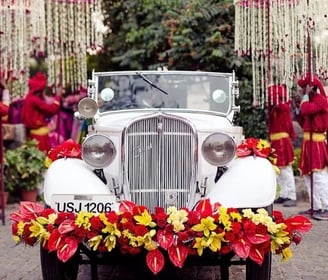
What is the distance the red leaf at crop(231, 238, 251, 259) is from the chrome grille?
783mm

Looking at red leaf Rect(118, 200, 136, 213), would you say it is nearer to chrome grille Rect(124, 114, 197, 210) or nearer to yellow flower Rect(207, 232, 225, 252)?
chrome grille Rect(124, 114, 197, 210)

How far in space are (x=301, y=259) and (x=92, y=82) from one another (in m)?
2.62

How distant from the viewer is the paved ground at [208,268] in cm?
592

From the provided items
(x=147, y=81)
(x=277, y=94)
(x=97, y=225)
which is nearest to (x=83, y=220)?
(x=97, y=225)

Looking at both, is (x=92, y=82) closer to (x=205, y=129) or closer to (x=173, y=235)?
(x=205, y=129)

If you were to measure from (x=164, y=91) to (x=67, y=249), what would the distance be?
222 cm

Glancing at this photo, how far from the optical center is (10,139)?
1141 centimetres

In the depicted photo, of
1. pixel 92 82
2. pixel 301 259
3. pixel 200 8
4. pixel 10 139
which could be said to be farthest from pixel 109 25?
pixel 301 259

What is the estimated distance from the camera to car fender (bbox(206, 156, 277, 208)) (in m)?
4.80

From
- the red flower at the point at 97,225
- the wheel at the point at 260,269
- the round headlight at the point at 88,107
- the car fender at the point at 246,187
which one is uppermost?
the round headlight at the point at 88,107

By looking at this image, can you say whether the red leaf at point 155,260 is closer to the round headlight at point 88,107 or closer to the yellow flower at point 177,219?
the yellow flower at point 177,219

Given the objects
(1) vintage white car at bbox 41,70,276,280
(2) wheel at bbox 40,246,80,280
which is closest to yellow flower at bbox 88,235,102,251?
(1) vintage white car at bbox 41,70,276,280

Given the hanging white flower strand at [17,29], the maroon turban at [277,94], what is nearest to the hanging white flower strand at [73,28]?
the hanging white flower strand at [17,29]

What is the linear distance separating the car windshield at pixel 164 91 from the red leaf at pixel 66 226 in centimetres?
186
